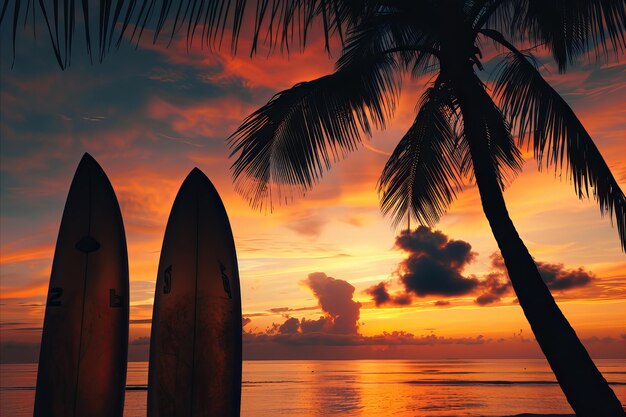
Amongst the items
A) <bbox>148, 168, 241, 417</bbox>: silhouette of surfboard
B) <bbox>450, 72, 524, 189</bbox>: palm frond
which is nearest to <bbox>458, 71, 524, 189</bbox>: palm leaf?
<bbox>450, 72, 524, 189</bbox>: palm frond

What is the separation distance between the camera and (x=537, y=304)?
5.72m

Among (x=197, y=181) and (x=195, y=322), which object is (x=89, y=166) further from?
(x=195, y=322)

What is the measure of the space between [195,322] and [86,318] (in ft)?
5.61

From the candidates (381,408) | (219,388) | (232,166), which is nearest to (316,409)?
(381,408)

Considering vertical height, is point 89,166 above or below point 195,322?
above

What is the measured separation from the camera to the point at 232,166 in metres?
7.04

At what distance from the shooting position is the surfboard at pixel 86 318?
851 cm

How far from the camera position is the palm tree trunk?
542 cm

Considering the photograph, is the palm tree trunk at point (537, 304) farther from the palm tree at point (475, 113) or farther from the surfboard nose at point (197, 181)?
the surfboard nose at point (197, 181)

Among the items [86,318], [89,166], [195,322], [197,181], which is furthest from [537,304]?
[89,166]

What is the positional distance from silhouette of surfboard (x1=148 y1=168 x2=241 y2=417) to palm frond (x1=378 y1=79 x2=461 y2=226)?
2589 millimetres

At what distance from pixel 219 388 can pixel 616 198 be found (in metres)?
5.43

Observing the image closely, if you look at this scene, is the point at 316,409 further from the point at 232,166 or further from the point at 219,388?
the point at 232,166

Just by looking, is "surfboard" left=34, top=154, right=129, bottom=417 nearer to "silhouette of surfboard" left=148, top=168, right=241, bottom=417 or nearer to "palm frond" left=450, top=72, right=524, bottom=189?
"silhouette of surfboard" left=148, top=168, right=241, bottom=417
